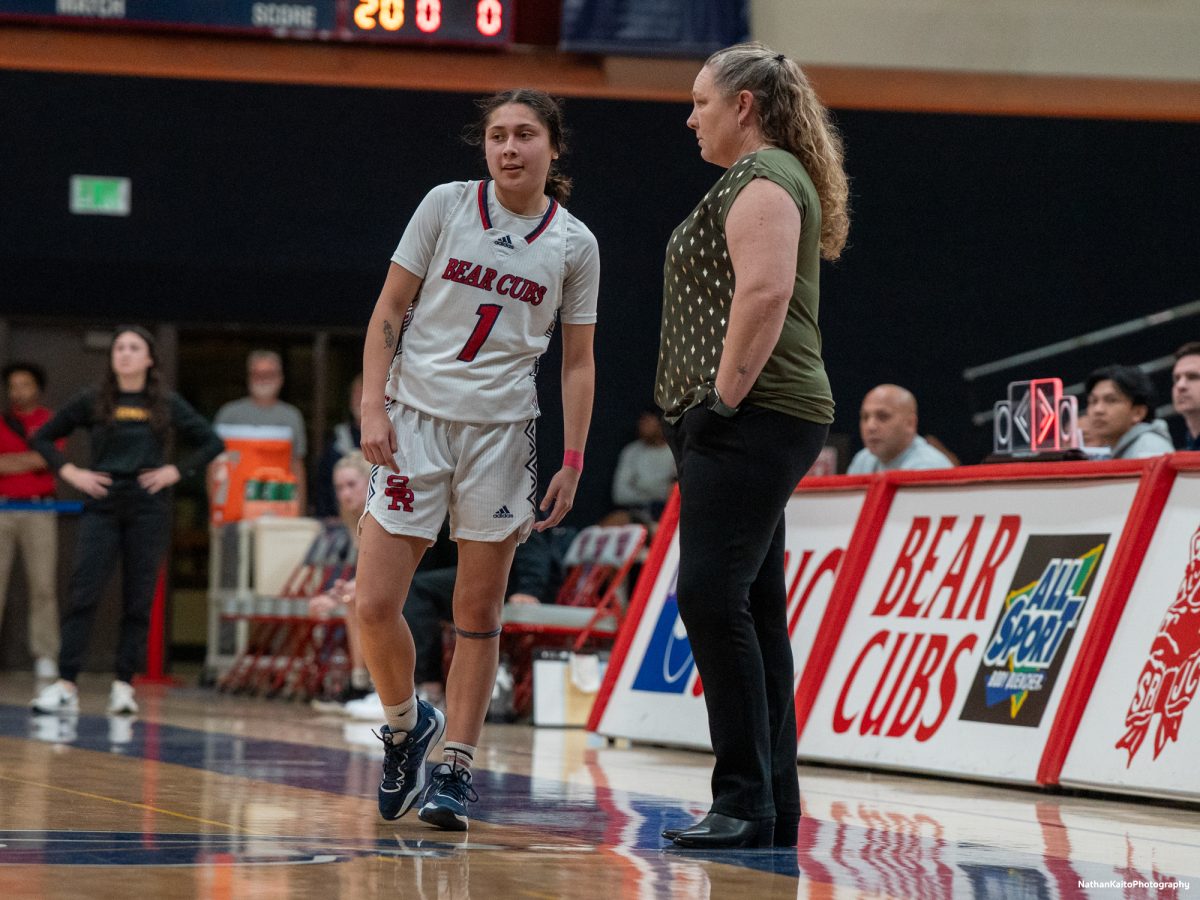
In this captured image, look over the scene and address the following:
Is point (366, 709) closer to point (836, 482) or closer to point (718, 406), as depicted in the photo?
point (836, 482)

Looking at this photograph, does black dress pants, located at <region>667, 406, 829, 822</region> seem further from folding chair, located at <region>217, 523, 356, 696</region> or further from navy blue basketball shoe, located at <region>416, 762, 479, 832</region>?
folding chair, located at <region>217, 523, 356, 696</region>

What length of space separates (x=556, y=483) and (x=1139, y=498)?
7.06 ft

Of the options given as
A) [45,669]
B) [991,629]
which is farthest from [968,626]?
[45,669]

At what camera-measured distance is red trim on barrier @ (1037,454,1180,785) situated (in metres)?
5.39

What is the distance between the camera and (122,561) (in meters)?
8.43

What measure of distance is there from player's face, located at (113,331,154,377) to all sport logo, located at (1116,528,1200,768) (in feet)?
16.3

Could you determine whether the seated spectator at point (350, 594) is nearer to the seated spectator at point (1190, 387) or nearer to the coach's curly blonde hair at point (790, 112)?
the seated spectator at point (1190, 387)

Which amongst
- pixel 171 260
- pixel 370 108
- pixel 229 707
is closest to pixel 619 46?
pixel 370 108

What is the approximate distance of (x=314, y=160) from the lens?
1255cm

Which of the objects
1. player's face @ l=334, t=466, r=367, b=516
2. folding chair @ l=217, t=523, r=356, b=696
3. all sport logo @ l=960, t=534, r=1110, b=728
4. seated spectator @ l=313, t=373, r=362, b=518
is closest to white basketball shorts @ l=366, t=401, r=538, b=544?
all sport logo @ l=960, t=534, r=1110, b=728

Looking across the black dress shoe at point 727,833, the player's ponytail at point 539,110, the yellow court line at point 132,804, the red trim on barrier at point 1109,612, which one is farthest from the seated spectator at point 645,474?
the black dress shoe at point 727,833

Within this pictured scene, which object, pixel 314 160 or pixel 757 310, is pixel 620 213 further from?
pixel 757 310

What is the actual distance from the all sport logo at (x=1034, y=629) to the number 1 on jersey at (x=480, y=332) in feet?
7.93

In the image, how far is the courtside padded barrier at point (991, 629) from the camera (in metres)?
5.25
